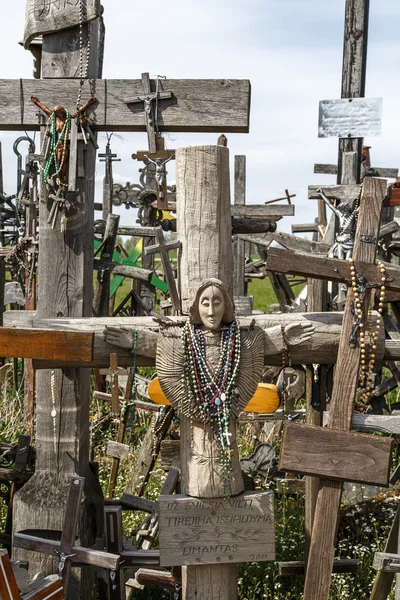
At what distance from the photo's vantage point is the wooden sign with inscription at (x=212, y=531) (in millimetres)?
4766

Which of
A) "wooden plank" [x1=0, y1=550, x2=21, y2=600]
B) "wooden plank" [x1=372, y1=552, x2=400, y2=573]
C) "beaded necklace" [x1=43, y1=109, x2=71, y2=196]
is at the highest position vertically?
"beaded necklace" [x1=43, y1=109, x2=71, y2=196]

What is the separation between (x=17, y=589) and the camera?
14.0ft

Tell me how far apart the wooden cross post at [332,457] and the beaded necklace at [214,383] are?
13.7 inches

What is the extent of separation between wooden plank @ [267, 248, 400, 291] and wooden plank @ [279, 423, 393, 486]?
850 mm

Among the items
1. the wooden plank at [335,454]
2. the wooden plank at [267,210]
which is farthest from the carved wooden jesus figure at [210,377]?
the wooden plank at [267,210]

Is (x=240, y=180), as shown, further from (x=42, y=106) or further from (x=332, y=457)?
(x=332, y=457)

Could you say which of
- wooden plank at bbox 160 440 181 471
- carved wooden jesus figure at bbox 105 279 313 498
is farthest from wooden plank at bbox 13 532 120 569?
wooden plank at bbox 160 440 181 471

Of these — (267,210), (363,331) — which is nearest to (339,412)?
(363,331)

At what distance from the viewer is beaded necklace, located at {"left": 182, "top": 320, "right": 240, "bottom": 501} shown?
15.3ft

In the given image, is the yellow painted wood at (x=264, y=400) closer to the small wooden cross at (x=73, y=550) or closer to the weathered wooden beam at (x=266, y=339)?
the weathered wooden beam at (x=266, y=339)

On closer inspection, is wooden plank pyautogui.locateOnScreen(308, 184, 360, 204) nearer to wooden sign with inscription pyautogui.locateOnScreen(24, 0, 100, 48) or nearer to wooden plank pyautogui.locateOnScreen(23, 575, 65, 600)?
wooden sign with inscription pyautogui.locateOnScreen(24, 0, 100, 48)

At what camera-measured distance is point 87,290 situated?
18.0 feet

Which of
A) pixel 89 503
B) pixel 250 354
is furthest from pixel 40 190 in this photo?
pixel 89 503

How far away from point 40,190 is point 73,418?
1.47 m
